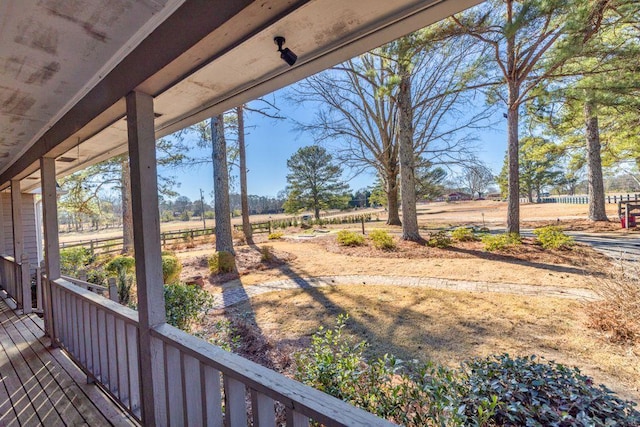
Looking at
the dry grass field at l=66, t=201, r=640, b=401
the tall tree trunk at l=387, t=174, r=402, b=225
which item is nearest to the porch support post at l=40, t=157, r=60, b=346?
the dry grass field at l=66, t=201, r=640, b=401

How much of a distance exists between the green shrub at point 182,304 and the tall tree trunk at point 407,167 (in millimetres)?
6803

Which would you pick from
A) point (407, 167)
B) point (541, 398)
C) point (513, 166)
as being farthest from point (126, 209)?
point (513, 166)

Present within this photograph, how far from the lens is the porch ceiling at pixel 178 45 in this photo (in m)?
1.07

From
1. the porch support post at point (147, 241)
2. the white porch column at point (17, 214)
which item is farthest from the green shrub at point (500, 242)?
the white porch column at point (17, 214)

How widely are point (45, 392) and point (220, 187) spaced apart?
6462 mm

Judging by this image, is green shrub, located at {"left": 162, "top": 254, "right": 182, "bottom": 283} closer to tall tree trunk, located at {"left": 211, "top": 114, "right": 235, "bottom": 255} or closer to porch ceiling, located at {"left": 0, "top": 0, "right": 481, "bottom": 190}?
tall tree trunk, located at {"left": 211, "top": 114, "right": 235, "bottom": 255}

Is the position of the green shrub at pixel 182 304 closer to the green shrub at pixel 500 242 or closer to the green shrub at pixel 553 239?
the green shrub at pixel 500 242

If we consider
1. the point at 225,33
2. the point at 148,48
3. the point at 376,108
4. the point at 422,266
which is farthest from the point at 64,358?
the point at 376,108

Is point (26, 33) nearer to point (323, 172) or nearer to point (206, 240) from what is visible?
point (206, 240)

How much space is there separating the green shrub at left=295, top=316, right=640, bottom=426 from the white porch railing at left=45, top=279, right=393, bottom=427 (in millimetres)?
760

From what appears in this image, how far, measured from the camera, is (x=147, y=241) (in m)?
1.55

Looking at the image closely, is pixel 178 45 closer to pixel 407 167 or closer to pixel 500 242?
pixel 500 242

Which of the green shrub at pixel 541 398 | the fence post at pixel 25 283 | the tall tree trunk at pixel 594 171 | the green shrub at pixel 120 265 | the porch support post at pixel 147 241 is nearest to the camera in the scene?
the green shrub at pixel 541 398

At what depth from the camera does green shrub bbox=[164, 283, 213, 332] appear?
10.9 feet
